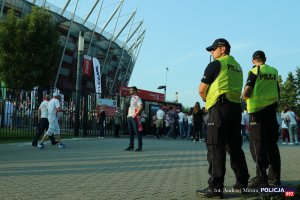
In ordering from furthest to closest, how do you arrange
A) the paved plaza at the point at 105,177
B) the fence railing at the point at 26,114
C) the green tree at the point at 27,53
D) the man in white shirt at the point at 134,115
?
the green tree at the point at 27,53
the fence railing at the point at 26,114
the man in white shirt at the point at 134,115
the paved plaza at the point at 105,177

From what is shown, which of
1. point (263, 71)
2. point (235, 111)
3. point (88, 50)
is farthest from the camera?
point (88, 50)

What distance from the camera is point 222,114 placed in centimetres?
525

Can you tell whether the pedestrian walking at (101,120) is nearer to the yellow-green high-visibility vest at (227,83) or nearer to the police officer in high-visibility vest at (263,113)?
the police officer in high-visibility vest at (263,113)

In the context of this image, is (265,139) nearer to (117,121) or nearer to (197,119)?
(197,119)

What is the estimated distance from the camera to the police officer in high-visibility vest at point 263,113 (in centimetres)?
596

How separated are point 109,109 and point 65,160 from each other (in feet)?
42.6

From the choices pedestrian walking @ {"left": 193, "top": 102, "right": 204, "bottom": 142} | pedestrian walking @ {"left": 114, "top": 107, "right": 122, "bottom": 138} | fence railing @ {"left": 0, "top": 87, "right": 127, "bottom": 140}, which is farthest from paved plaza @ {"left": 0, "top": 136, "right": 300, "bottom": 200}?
pedestrian walking @ {"left": 114, "top": 107, "right": 122, "bottom": 138}

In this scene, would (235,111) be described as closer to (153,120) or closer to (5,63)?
(153,120)

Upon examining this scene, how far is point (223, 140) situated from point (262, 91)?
126cm

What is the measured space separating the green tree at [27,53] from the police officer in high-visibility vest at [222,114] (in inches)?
895

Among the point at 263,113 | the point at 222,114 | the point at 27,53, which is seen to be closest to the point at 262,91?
the point at 263,113

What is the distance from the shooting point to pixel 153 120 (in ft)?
87.0

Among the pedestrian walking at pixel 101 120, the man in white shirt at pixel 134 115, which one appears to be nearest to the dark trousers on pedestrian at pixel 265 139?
the man in white shirt at pixel 134 115

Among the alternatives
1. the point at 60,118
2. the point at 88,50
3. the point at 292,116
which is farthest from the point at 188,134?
the point at 88,50
